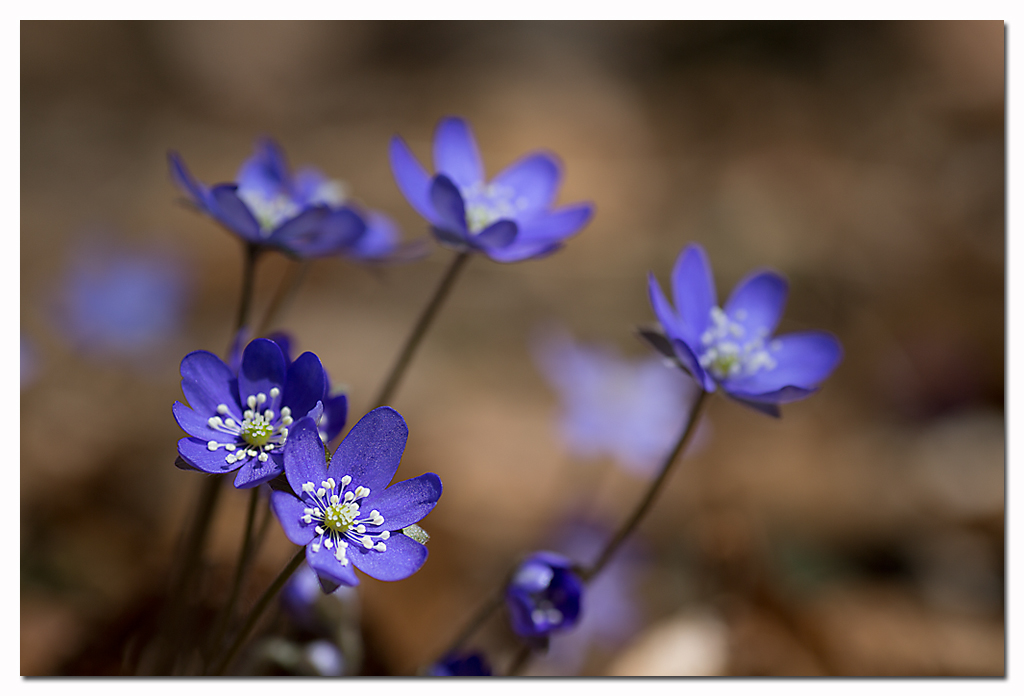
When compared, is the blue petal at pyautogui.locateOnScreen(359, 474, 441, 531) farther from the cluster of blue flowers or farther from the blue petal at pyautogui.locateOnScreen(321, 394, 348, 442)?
the blue petal at pyautogui.locateOnScreen(321, 394, 348, 442)

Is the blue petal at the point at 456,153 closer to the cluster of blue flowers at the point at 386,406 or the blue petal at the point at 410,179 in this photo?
the cluster of blue flowers at the point at 386,406

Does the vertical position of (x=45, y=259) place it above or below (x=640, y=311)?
below

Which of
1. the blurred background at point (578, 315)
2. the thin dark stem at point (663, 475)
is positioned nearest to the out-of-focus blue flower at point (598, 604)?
the blurred background at point (578, 315)

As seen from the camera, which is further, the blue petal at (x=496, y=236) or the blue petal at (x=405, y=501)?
the blue petal at (x=496, y=236)

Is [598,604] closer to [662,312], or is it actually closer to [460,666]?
[460,666]

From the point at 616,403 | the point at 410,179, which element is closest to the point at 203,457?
the point at 410,179
